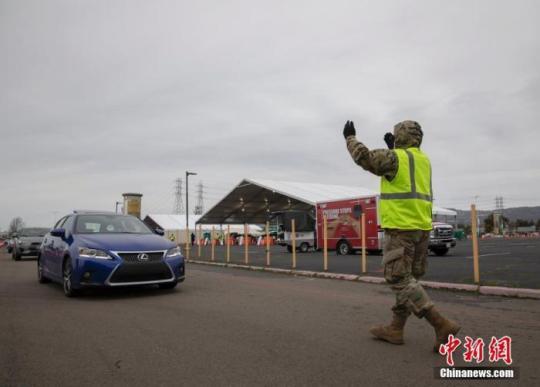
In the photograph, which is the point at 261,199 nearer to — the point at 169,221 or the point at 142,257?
the point at 169,221

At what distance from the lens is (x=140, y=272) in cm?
698

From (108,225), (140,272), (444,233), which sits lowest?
(140,272)

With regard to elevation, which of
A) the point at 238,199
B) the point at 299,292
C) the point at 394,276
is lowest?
the point at 299,292

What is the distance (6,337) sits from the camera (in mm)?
4586

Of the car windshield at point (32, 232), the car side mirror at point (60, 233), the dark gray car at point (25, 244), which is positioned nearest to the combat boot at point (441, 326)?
the car side mirror at point (60, 233)

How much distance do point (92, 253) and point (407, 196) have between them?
5050mm

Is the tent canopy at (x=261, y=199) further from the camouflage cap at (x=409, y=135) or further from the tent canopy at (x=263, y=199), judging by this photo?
the camouflage cap at (x=409, y=135)

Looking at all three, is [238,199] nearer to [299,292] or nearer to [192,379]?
[299,292]

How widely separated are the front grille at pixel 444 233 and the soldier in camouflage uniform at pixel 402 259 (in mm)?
16384

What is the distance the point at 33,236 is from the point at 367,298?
60.7ft

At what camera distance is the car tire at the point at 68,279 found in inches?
283

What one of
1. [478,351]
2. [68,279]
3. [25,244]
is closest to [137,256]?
[68,279]

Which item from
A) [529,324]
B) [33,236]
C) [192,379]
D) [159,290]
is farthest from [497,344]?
[33,236]

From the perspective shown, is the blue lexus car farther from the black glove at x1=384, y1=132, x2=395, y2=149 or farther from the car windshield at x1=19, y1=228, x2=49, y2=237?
the car windshield at x1=19, y1=228, x2=49, y2=237
